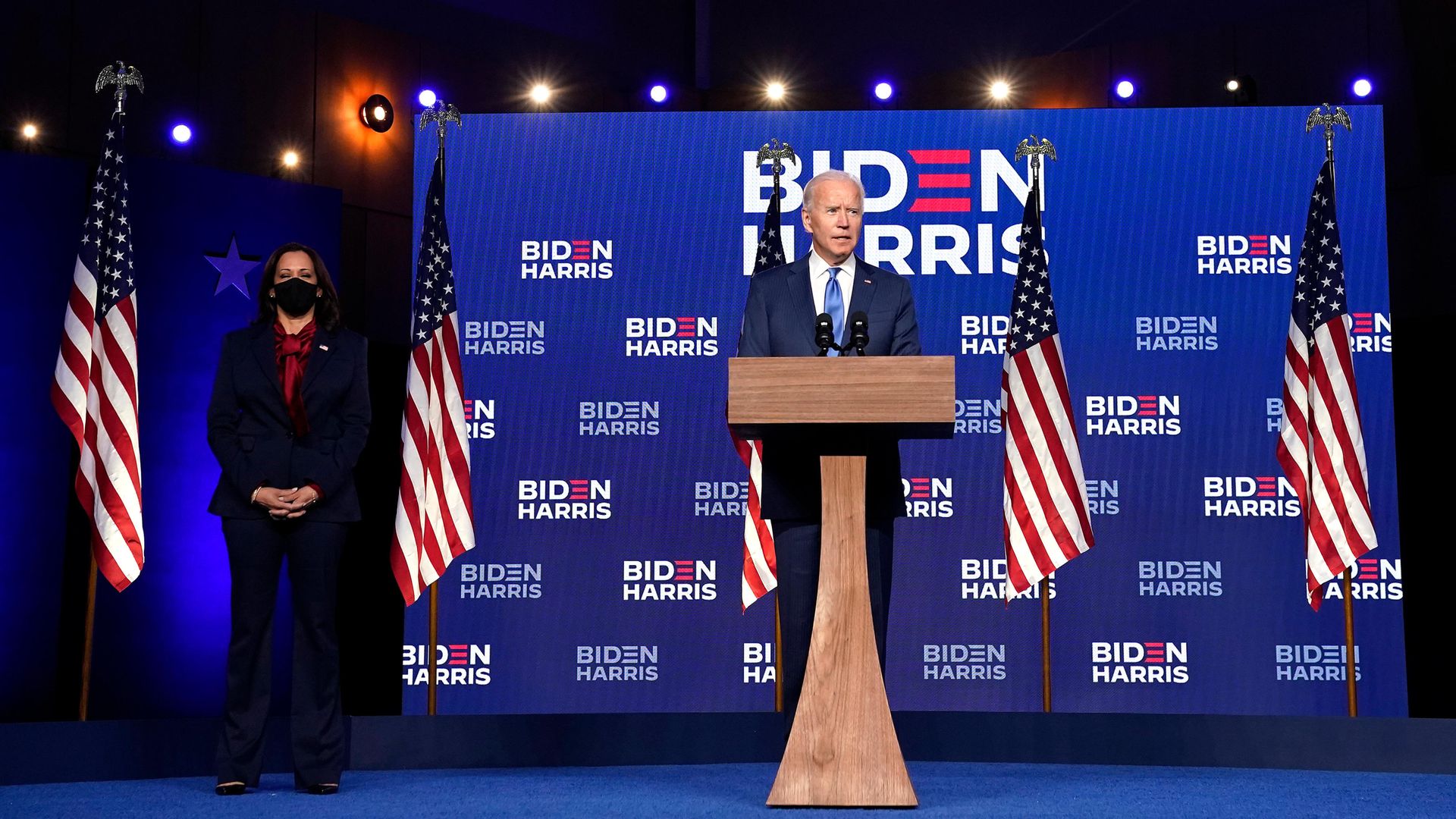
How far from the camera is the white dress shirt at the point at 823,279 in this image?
3.04 metres

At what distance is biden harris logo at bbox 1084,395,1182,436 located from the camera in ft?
18.4

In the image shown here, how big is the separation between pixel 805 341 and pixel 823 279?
0.14 meters

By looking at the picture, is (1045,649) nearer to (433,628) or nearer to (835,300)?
(433,628)

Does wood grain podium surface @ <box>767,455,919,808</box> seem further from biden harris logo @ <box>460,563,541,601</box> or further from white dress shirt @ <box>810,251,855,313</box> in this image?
biden harris logo @ <box>460,563,541,601</box>

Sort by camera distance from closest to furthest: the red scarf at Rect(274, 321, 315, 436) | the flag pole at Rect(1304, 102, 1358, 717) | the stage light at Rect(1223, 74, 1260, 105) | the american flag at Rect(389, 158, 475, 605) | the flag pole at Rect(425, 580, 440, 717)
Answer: the red scarf at Rect(274, 321, 315, 436)
the american flag at Rect(389, 158, 475, 605)
the flag pole at Rect(1304, 102, 1358, 717)
the flag pole at Rect(425, 580, 440, 717)
the stage light at Rect(1223, 74, 1260, 105)

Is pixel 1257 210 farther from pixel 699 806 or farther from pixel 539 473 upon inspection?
pixel 699 806

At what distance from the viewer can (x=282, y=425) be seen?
3.39 metres

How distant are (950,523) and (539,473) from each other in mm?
1609

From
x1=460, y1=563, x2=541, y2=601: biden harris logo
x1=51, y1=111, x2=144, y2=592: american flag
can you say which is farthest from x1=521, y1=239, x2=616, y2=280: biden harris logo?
x1=51, y1=111, x2=144, y2=592: american flag

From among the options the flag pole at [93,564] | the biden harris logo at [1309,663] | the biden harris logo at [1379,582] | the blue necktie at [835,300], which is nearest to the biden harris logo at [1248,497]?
the biden harris logo at [1379,582]

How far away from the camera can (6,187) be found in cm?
501

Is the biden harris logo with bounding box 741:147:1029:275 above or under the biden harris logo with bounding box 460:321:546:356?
above

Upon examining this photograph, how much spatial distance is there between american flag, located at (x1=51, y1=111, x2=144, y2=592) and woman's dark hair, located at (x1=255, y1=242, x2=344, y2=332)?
0.90 metres

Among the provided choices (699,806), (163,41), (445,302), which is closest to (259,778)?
(699,806)
